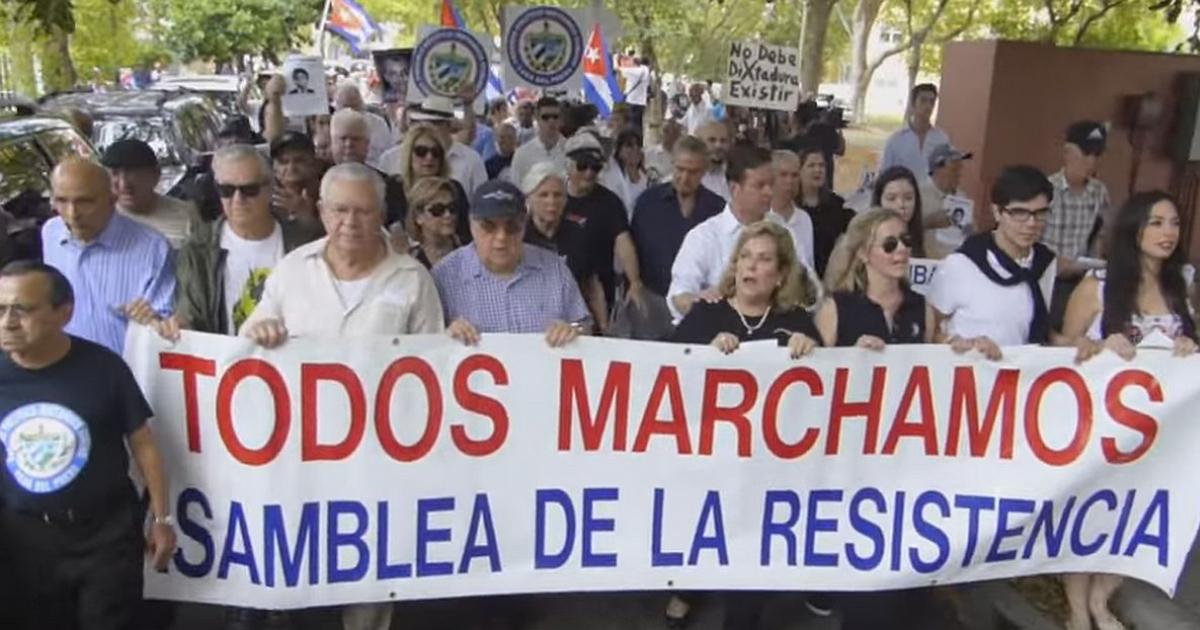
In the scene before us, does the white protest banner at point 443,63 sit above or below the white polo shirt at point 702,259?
above

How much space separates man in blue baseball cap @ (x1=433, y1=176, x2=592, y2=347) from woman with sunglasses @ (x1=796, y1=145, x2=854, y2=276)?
8.65 ft

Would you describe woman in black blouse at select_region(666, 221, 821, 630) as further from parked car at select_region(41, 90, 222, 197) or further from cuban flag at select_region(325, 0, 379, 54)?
cuban flag at select_region(325, 0, 379, 54)

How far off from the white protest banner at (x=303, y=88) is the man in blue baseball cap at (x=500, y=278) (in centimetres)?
679

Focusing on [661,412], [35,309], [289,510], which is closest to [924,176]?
[661,412]

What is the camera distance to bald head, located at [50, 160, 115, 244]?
4.06m

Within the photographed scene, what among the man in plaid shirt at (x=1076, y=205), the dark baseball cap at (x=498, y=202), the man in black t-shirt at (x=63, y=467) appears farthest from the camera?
the man in plaid shirt at (x=1076, y=205)

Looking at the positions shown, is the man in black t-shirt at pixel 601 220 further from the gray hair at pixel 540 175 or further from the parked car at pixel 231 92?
the parked car at pixel 231 92

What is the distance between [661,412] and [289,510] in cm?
129

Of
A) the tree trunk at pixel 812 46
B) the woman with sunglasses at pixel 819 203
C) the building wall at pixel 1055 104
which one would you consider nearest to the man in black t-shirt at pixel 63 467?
the woman with sunglasses at pixel 819 203

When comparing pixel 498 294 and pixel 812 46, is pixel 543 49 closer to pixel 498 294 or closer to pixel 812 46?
pixel 498 294

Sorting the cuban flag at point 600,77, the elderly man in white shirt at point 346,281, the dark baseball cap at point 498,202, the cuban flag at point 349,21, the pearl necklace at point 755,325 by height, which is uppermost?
the cuban flag at point 349,21

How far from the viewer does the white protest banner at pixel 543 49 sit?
10.4 m

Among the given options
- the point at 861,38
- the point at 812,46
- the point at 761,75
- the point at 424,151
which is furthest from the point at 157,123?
the point at 861,38

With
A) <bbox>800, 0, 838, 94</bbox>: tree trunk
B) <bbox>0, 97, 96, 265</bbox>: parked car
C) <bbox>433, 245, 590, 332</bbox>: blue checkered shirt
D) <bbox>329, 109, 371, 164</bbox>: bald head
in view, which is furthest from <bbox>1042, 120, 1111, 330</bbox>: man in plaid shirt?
<bbox>800, 0, 838, 94</bbox>: tree trunk
